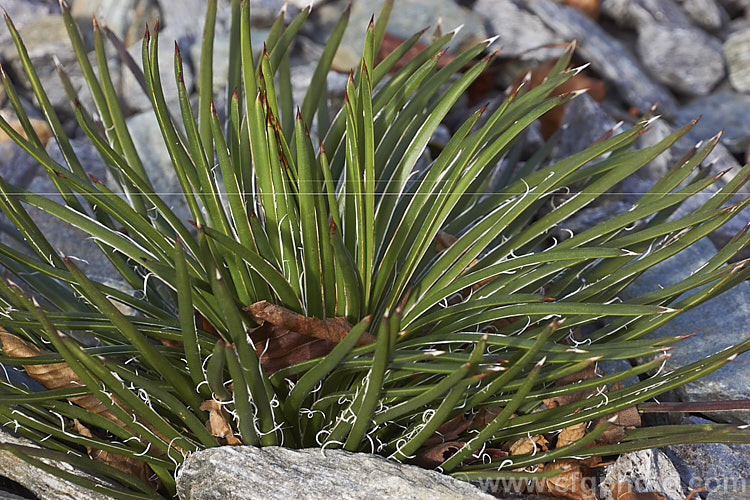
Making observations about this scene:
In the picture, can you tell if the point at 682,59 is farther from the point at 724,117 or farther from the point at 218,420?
the point at 218,420

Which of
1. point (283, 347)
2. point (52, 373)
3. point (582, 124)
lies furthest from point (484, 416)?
point (582, 124)

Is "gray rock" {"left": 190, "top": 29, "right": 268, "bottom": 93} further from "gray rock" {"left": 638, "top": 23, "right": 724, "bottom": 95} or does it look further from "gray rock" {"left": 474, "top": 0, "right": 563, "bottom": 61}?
"gray rock" {"left": 638, "top": 23, "right": 724, "bottom": 95}

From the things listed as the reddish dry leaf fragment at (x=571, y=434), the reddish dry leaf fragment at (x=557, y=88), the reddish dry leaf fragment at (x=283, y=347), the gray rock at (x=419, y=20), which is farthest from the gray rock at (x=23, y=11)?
the reddish dry leaf fragment at (x=571, y=434)

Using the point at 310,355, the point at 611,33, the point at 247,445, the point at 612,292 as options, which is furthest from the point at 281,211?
the point at 611,33

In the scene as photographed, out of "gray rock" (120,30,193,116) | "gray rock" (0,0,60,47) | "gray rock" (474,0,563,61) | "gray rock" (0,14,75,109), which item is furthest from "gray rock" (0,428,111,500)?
"gray rock" (474,0,563,61)

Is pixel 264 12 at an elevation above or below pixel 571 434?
above

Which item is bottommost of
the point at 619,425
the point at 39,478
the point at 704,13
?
the point at 39,478

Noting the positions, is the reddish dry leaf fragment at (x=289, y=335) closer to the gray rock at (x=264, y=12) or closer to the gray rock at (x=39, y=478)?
the gray rock at (x=39, y=478)
